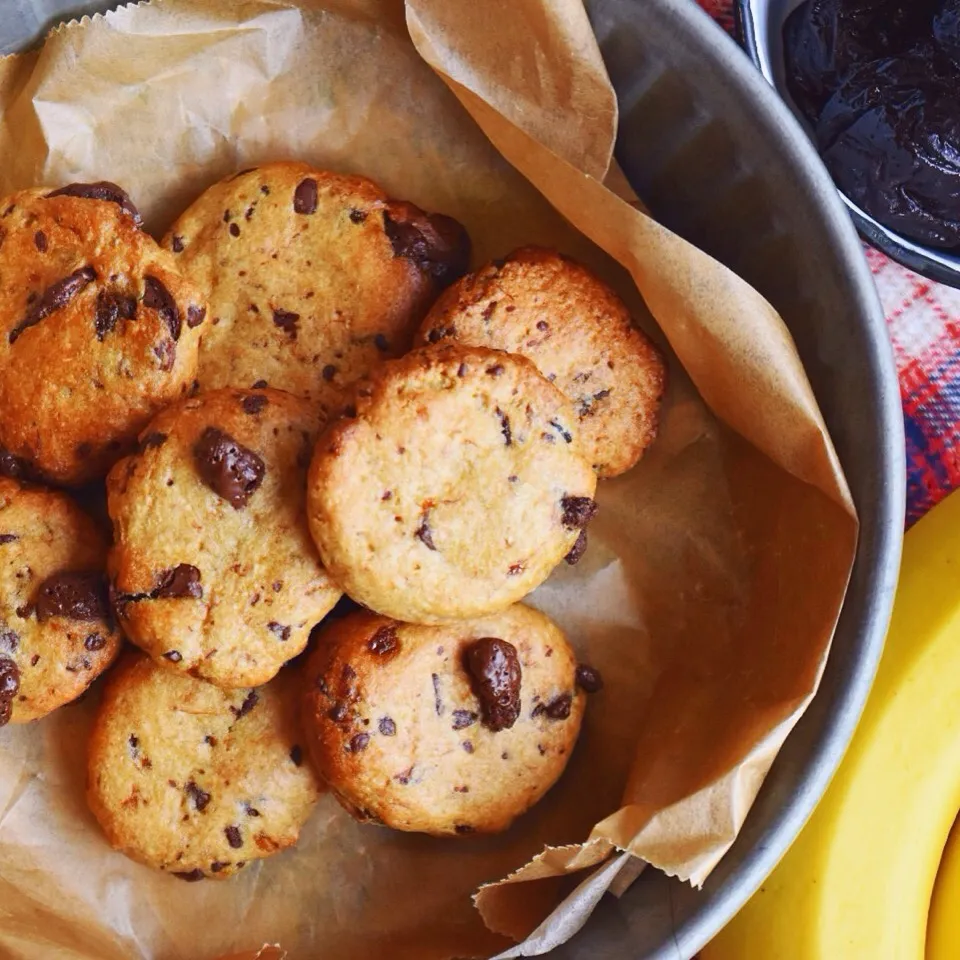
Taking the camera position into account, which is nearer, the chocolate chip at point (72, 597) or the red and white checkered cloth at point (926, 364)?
the chocolate chip at point (72, 597)

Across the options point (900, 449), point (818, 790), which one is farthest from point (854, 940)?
point (900, 449)

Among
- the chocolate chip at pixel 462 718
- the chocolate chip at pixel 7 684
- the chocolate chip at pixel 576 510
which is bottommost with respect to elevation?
the chocolate chip at pixel 7 684

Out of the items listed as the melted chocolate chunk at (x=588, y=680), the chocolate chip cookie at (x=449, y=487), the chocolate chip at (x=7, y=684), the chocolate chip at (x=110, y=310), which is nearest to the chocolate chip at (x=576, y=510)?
the chocolate chip cookie at (x=449, y=487)

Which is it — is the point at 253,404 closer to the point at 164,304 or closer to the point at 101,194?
the point at 164,304

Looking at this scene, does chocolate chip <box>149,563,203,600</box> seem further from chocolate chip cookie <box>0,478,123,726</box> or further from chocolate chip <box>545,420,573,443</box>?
chocolate chip <box>545,420,573,443</box>

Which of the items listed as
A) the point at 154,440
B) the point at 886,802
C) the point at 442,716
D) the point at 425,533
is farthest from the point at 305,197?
the point at 886,802

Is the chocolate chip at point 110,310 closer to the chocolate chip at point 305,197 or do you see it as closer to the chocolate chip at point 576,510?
the chocolate chip at point 305,197

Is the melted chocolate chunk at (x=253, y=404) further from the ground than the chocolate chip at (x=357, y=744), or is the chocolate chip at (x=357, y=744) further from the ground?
the melted chocolate chunk at (x=253, y=404)
